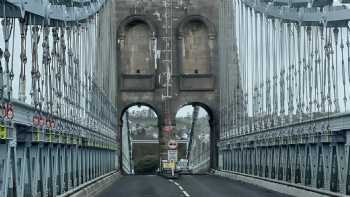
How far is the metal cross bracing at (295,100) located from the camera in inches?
1027

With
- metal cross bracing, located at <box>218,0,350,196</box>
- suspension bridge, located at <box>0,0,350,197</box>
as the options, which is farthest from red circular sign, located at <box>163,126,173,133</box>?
metal cross bracing, located at <box>218,0,350,196</box>

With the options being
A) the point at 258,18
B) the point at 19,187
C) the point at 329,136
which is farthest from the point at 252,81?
the point at 19,187

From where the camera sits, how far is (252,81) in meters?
53.5

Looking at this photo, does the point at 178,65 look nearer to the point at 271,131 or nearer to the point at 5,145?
the point at 271,131

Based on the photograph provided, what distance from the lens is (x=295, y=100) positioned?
3525cm

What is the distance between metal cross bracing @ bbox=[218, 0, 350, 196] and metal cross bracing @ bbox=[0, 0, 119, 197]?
7.85m

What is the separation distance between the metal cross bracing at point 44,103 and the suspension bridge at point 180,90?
5cm

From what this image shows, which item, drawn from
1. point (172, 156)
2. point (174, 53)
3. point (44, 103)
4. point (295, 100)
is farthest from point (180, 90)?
point (44, 103)

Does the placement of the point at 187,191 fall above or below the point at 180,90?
below

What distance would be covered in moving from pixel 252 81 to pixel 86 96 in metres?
17.3

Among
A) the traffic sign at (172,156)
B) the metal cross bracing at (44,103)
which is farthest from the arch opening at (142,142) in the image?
the metal cross bracing at (44,103)

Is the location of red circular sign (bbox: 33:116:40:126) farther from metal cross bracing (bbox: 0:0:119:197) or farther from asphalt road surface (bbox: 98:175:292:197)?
asphalt road surface (bbox: 98:175:292:197)

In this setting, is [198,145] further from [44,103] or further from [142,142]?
[44,103]

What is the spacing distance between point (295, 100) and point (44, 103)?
1508 cm
